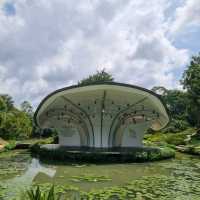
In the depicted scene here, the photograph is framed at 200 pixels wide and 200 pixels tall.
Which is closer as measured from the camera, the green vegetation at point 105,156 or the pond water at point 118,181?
the pond water at point 118,181

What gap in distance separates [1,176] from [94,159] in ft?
15.5

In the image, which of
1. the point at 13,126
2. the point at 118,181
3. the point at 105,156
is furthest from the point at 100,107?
the point at 13,126

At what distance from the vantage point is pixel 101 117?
1692cm

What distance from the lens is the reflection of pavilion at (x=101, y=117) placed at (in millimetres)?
16250

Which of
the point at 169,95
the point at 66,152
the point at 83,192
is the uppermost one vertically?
the point at 169,95

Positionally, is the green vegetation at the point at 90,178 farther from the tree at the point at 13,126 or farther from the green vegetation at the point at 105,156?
the tree at the point at 13,126

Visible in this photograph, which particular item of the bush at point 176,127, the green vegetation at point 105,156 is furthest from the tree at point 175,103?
the green vegetation at point 105,156

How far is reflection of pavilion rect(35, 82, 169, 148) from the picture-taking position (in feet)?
53.3

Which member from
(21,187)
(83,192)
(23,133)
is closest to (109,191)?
(83,192)

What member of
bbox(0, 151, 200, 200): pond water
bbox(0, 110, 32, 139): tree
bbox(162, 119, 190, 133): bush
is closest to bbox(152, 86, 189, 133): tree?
bbox(162, 119, 190, 133): bush

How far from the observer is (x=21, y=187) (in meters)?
6.98

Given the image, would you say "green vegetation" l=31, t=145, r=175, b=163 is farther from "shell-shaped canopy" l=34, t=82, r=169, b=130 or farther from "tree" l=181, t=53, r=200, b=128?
"tree" l=181, t=53, r=200, b=128

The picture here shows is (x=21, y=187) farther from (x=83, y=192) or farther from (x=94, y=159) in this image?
(x=94, y=159)

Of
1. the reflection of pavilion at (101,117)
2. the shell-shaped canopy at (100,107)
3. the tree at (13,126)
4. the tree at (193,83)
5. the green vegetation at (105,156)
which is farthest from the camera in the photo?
the tree at (13,126)
